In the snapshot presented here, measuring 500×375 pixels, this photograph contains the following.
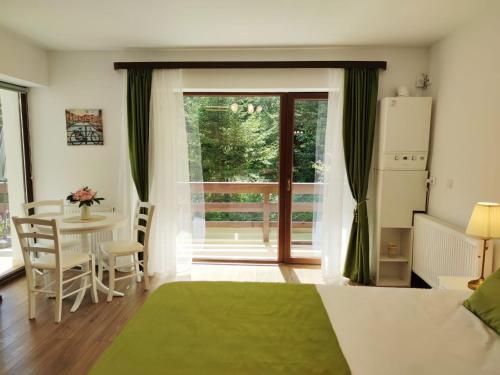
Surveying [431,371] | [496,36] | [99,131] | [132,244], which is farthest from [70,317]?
[496,36]

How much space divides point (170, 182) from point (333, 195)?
1.88 m

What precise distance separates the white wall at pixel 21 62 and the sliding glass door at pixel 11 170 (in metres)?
0.33

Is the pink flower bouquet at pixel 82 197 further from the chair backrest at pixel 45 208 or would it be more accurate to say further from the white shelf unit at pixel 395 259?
the white shelf unit at pixel 395 259

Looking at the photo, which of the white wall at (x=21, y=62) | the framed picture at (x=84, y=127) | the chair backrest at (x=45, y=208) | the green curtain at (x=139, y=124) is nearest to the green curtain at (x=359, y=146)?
the green curtain at (x=139, y=124)

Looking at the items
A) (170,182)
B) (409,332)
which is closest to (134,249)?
(170,182)

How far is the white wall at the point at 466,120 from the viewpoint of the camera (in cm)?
240

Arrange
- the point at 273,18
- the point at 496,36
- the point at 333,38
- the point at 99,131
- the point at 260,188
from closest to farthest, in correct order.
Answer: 1. the point at 496,36
2. the point at 273,18
3. the point at 333,38
4. the point at 99,131
5. the point at 260,188

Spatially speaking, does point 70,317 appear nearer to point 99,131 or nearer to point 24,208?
point 24,208

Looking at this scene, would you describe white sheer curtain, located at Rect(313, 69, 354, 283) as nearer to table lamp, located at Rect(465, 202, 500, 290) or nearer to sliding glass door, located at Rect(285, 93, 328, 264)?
sliding glass door, located at Rect(285, 93, 328, 264)

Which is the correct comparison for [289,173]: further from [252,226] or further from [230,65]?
[230,65]

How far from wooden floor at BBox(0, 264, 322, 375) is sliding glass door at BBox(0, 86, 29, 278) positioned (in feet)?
1.68

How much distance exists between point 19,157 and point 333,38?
3822mm

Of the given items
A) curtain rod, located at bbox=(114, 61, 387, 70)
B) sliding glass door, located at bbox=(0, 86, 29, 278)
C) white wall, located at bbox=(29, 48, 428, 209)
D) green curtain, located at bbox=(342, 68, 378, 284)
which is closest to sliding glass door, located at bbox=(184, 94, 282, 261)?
white wall, located at bbox=(29, 48, 428, 209)

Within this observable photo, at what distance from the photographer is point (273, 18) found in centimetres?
270
